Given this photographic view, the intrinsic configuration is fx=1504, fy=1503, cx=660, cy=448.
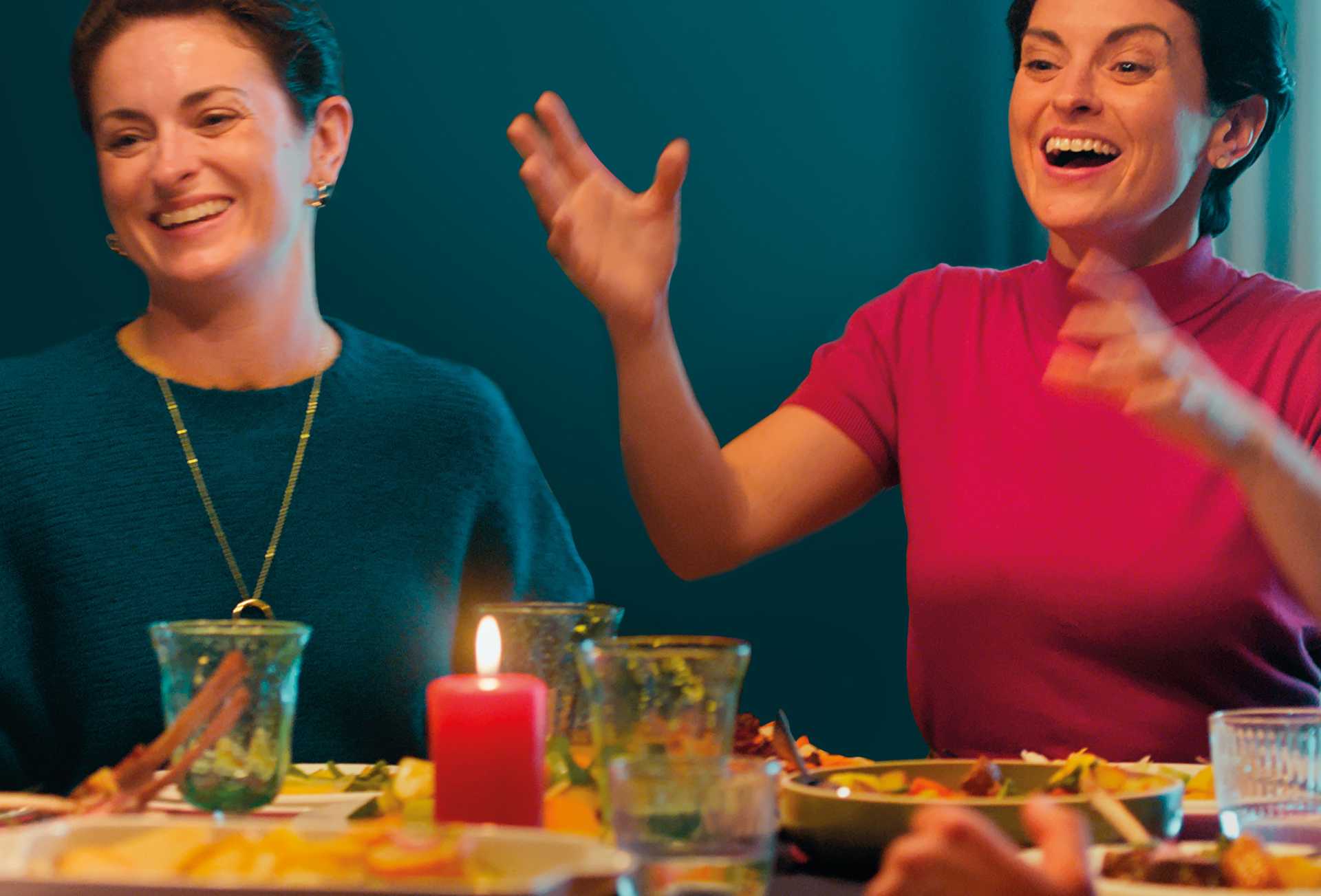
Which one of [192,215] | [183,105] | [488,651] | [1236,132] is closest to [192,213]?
[192,215]

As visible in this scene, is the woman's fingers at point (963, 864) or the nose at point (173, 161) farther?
the nose at point (173, 161)

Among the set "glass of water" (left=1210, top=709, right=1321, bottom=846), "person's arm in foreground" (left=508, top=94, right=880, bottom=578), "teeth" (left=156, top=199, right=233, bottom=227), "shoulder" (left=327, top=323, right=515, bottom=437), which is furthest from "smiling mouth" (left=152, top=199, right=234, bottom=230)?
"glass of water" (left=1210, top=709, right=1321, bottom=846)

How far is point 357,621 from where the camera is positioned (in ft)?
5.74

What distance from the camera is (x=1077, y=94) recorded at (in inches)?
68.4

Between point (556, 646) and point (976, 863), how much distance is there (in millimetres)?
518

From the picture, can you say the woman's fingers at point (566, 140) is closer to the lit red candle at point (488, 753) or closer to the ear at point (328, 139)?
the ear at point (328, 139)

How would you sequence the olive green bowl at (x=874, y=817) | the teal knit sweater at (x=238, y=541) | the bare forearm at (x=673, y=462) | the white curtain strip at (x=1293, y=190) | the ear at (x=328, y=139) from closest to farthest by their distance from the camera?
the olive green bowl at (x=874, y=817)
the bare forearm at (x=673, y=462)
the teal knit sweater at (x=238, y=541)
the ear at (x=328, y=139)
the white curtain strip at (x=1293, y=190)

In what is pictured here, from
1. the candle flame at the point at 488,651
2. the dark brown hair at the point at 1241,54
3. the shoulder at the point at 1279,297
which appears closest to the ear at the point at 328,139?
the dark brown hair at the point at 1241,54

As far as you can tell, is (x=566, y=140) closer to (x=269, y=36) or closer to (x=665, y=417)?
(x=665, y=417)

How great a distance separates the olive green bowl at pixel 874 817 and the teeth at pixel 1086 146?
38.1 inches

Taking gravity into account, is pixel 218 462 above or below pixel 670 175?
below

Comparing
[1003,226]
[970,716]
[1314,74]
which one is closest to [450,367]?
[970,716]

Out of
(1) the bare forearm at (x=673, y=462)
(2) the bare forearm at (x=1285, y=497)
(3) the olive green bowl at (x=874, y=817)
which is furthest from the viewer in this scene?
(1) the bare forearm at (x=673, y=462)

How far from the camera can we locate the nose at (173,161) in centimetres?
173
